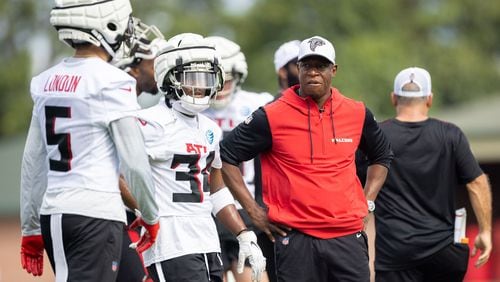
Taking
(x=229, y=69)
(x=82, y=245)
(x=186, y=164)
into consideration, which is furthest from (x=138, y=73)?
(x=82, y=245)

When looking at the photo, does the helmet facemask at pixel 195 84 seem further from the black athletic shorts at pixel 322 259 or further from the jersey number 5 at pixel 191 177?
the black athletic shorts at pixel 322 259

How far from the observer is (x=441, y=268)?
30.1ft

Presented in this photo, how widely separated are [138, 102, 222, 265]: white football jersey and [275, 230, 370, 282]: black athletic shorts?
547mm

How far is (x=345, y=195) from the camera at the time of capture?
7.84m

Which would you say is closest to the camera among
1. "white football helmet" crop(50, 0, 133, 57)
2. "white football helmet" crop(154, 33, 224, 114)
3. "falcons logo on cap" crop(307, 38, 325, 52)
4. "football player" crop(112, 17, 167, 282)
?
"white football helmet" crop(50, 0, 133, 57)

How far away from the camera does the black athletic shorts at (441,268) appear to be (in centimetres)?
A: 917

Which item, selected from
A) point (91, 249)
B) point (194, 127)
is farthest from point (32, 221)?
point (194, 127)

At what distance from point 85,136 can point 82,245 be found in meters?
0.61

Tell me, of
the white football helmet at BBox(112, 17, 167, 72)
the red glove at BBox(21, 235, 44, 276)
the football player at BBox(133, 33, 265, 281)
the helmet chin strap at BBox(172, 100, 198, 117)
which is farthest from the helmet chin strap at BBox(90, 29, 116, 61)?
the white football helmet at BBox(112, 17, 167, 72)

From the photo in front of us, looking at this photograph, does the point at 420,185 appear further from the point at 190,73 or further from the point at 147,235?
the point at 147,235

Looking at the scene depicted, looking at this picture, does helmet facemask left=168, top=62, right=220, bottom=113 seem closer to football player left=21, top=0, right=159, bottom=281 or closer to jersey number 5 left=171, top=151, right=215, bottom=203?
jersey number 5 left=171, top=151, right=215, bottom=203

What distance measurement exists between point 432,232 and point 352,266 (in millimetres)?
1578

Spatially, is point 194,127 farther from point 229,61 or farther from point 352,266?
point 229,61

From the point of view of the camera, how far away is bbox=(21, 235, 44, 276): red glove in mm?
7383
